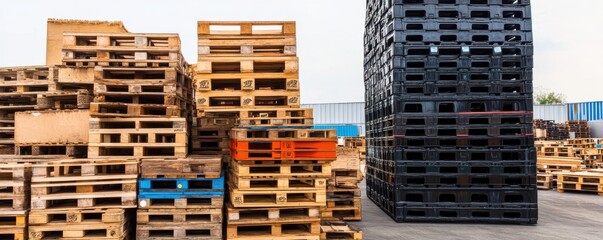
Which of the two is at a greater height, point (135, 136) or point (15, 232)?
point (135, 136)

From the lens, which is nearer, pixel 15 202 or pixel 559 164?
pixel 15 202

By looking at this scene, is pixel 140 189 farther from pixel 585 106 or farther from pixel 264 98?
pixel 585 106

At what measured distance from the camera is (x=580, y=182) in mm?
13633

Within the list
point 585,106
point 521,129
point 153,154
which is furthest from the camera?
point 585,106

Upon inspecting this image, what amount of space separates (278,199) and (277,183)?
0.72 feet

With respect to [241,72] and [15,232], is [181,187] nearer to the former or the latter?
[241,72]

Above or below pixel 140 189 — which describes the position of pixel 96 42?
above

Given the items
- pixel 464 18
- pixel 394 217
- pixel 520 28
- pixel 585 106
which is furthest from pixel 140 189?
pixel 585 106

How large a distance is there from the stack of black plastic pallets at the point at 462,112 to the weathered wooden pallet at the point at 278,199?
116 inches

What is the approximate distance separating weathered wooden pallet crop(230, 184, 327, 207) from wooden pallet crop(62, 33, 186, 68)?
2.69 meters

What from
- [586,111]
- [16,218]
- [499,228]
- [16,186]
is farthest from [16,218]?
[586,111]

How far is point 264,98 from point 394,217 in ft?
12.5

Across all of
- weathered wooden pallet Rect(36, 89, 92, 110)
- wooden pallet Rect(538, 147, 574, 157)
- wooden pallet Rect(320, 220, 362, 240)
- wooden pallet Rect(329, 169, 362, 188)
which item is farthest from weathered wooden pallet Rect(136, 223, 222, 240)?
wooden pallet Rect(538, 147, 574, 157)

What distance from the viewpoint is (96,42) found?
7.52 m
